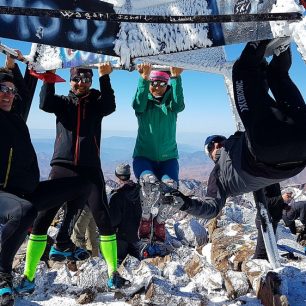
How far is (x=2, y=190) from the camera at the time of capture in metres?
3.46

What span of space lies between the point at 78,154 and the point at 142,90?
1042 millimetres

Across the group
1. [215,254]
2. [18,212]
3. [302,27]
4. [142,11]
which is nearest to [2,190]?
[18,212]

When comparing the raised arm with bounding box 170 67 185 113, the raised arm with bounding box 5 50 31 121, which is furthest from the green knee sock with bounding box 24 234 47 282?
the raised arm with bounding box 170 67 185 113

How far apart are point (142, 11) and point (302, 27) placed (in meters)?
1.42

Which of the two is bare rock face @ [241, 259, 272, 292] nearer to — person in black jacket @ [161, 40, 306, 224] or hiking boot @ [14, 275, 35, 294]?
Result: person in black jacket @ [161, 40, 306, 224]

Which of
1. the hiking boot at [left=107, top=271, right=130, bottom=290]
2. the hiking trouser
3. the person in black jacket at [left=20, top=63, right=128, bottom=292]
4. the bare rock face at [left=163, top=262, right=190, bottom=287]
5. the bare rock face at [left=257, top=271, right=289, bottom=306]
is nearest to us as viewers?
the person in black jacket at [left=20, top=63, right=128, bottom=292]

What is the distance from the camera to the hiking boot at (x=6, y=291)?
10.8 feet

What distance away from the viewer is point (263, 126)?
331 centimetres

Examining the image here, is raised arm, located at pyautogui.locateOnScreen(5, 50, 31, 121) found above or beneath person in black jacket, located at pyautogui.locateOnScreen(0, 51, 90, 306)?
above

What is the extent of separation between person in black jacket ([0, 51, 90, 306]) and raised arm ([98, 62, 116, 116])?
830 millimetres

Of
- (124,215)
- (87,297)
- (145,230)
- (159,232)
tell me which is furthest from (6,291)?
(159,232)

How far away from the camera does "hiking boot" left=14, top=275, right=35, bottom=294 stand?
393 centimetres

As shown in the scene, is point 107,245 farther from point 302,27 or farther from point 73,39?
point 302,27

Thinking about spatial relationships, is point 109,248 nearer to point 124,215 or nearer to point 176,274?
point 176,274
